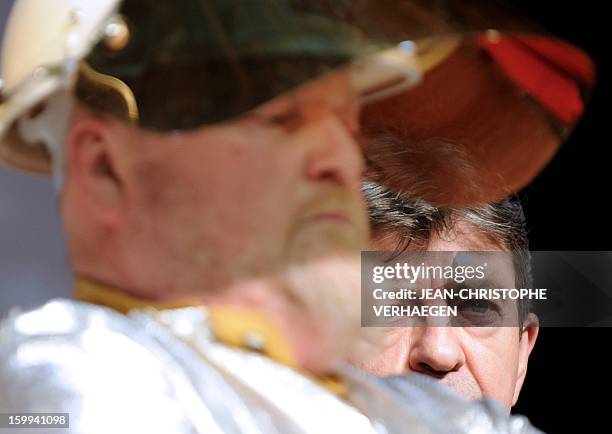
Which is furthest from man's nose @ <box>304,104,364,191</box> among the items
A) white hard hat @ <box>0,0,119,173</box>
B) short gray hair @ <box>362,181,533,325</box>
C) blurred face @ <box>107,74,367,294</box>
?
short gray hair @ <box>362,181,533,325</box>

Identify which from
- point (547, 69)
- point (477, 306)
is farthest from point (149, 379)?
point (477, 306)

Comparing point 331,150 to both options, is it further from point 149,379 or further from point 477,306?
point 477,306

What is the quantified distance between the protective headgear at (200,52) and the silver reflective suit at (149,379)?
96mm

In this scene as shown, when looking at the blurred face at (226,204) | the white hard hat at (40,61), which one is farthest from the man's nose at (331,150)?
the white hard hat at (40,61)

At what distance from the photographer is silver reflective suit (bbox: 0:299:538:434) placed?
1.79 ft

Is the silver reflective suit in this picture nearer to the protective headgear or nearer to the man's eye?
the protective headgear

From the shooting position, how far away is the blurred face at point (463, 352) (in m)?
0.86

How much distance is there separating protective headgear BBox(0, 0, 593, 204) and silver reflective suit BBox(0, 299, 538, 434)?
3.8 inches

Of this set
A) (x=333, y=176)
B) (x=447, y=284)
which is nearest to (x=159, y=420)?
(x=333, y=176)

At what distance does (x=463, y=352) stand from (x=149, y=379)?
396mm

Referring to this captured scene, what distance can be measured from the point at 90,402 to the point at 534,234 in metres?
0.86

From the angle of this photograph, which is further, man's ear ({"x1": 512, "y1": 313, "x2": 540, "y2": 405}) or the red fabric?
man's ear ({"x1": 512, "y1": 313, "x2": 540, "y2": 405})

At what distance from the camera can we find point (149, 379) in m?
0.56

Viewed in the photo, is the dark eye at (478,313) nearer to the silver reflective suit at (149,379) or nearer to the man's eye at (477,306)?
the man's eye at (477,306)
